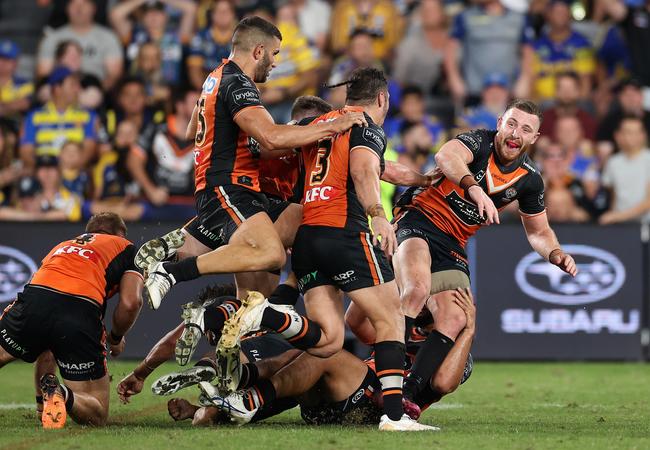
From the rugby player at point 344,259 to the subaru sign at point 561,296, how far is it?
5.72 meters

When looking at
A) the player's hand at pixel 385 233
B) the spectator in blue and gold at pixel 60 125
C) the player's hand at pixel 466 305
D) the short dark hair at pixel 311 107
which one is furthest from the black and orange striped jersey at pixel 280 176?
the spectator in blue and gold at pixel 60 125

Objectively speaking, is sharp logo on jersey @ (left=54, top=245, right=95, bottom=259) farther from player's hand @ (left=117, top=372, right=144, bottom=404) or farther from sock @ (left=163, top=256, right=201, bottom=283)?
player's hand @ (left=117, top=372, right=144, bottom=404)

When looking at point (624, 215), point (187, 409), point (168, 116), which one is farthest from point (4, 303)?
point (624, 215)

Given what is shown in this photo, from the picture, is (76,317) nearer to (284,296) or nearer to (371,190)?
(284,296)

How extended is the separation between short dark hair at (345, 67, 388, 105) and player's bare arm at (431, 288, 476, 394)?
172cm

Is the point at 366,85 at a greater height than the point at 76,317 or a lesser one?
greater

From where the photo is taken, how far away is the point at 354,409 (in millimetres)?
7922

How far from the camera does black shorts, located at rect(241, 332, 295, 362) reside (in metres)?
8.20

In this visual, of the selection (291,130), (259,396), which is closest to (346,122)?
(291,130)

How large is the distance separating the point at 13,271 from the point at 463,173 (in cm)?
651

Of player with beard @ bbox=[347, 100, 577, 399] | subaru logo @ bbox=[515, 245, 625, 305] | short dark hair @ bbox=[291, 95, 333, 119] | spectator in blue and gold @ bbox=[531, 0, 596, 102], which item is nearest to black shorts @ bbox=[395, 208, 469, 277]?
player with beard @ bbox=[347, 100, 577, 399]

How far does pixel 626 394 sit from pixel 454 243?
2470mm

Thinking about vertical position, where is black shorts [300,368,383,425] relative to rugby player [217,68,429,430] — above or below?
below

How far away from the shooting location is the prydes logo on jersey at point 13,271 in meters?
13.0
